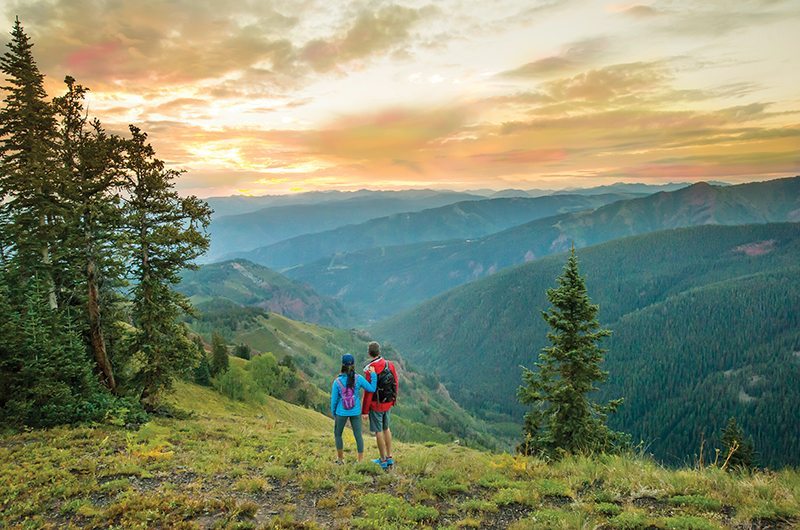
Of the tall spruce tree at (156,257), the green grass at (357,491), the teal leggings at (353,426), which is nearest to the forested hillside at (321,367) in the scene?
the tall spruce tree at (156,257)

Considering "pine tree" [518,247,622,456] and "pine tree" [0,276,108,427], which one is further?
"pine tree" [518,247,622,456]

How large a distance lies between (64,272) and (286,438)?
14.8m

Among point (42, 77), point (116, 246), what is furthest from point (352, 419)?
point (42, 77)

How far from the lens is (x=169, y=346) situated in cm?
2253

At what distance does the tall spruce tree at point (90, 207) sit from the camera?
2050 cm

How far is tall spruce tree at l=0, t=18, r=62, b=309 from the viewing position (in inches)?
798

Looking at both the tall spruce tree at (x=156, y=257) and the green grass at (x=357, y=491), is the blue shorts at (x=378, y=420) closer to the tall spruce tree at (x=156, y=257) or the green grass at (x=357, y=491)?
the green grass at (x=357, y=491)

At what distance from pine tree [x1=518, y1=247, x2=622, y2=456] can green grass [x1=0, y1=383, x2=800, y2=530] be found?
10324 millimetres

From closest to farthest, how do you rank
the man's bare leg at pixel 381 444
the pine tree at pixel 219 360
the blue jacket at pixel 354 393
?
the blue jacket at pixel 354 393 < the man's bare leg at pixel 381 444 < the pine tree at pixel 219 360

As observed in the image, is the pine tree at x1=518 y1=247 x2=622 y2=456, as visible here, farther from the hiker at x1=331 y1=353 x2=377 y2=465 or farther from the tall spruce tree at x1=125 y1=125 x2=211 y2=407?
the tall spruce tree at x1=125 y1=125 x2=211 y2=407

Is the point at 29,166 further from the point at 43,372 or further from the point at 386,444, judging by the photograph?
the point at 386,444

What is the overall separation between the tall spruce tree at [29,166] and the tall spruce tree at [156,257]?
353 centimetres

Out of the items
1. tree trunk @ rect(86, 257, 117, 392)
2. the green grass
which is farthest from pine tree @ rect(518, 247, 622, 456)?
tree trunk @ rect(86, 257, 117, 392)

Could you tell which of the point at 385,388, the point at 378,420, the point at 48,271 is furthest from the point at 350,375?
the point at 48,271
